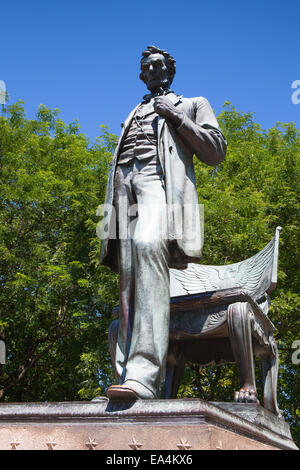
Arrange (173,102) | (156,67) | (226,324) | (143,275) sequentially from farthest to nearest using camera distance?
(156,67) < (173,102) < (226,324) < (143,275)

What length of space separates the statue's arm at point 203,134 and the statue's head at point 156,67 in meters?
0.37

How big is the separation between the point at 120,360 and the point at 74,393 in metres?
12.9

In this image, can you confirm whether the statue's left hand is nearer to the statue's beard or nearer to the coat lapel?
the coat lapel

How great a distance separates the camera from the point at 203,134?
4.76 metres

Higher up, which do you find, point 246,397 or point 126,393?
point 126,393

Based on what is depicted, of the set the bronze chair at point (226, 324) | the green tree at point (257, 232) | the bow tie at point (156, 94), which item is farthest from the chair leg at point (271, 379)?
the green tree at point (257, 232)

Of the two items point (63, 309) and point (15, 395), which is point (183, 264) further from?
point (15, 395)

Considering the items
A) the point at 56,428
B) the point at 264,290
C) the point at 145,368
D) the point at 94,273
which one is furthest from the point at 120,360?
the point at 94,273

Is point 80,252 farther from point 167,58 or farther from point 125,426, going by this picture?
point 125,426

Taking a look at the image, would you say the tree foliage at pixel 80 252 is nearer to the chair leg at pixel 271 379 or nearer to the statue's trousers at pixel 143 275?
the chair leg at pixel 271 379

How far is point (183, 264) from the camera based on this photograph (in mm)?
4457

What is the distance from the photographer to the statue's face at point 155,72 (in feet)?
16.8

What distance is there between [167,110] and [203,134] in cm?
35

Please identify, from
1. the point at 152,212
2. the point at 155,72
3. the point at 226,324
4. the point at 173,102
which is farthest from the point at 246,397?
the point at 155,72
